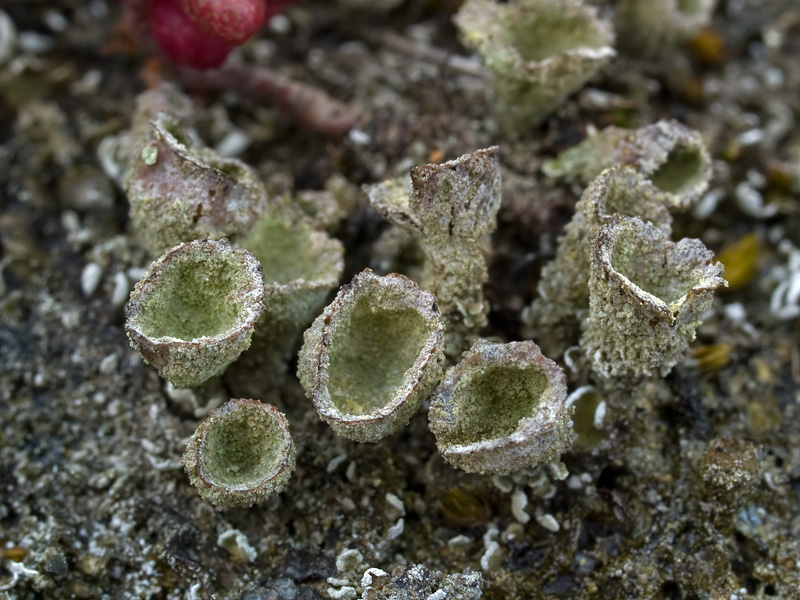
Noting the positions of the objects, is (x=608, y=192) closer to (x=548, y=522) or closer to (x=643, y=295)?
(x=643, y=295)

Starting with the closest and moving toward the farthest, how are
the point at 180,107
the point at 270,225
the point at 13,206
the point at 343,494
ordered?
the point at 343,494
the point at 270,225
the point at 180,107
the point at 13,206

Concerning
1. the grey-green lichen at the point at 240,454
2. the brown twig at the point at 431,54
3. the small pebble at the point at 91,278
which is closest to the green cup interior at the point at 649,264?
the grey-green lichen at the point at 240,454

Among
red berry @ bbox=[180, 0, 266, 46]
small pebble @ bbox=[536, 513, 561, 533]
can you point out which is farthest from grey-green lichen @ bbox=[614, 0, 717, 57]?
small pebble @ bbox=[536, 513, 561, 533]

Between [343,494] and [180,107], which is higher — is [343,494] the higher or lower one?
the lower one

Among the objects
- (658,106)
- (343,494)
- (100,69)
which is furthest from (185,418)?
(658,106)

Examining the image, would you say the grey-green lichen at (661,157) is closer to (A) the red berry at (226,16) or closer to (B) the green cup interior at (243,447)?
(A) the red berry at (226,16)

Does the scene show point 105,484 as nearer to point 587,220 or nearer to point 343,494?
point 343,494

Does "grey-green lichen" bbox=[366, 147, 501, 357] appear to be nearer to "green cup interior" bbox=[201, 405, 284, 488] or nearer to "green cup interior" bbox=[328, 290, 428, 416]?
"green cup interior" bbox=[328, 290, 428, 416]
